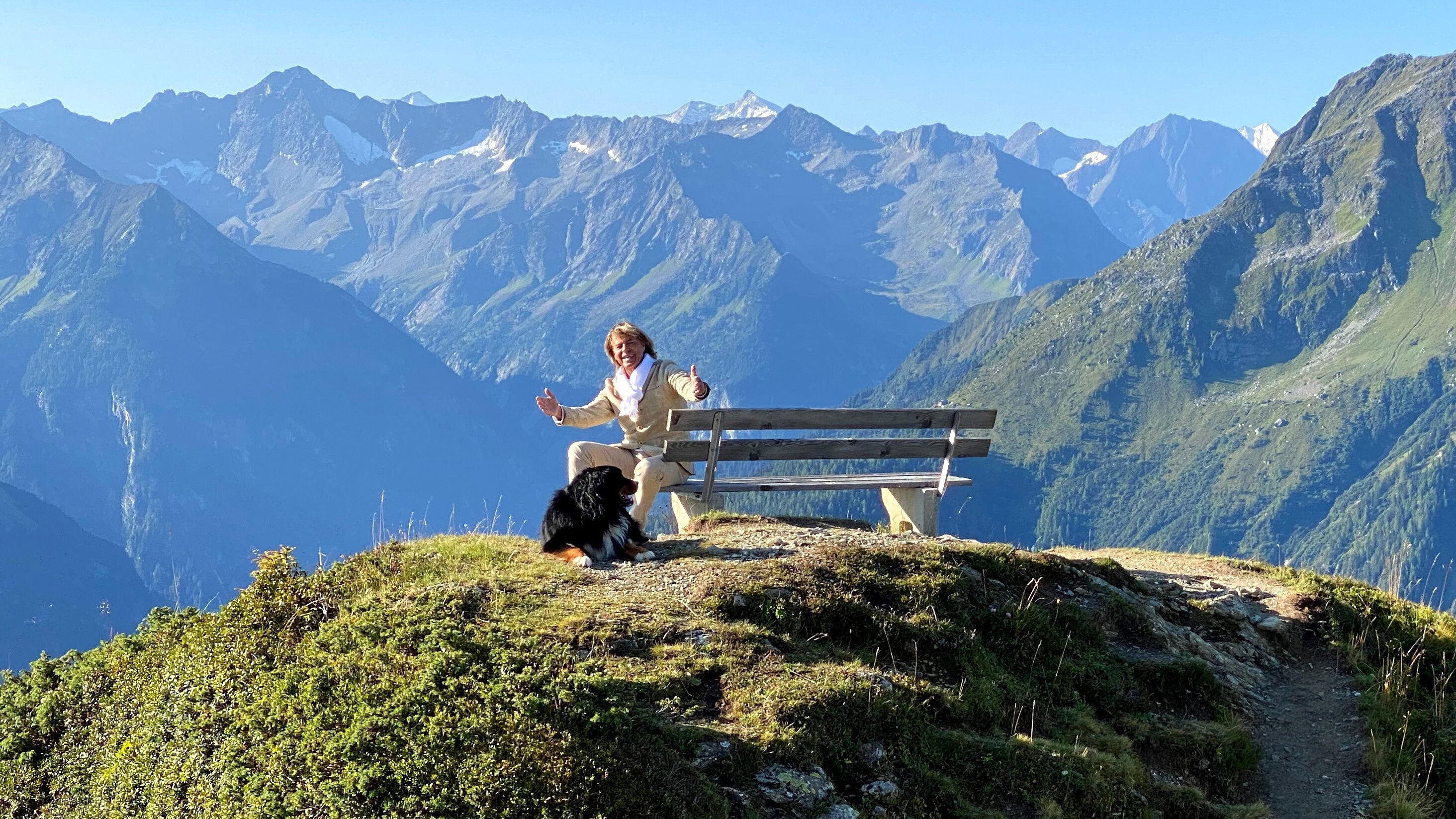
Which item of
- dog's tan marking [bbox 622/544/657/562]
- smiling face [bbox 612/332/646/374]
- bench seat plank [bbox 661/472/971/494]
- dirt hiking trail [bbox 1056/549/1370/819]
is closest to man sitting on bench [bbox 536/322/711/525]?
smiling face [bbox 612/332/646/374]

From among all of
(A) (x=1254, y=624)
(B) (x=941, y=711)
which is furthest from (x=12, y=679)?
(A) (x=1254, y=624)

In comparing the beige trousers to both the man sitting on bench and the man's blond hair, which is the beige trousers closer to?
the man sitting on bench

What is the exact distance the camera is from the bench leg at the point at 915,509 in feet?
48.8

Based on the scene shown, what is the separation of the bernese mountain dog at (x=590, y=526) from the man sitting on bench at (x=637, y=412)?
1.80m

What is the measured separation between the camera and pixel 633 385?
13008 millimetres

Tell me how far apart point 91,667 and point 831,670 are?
6112 mm

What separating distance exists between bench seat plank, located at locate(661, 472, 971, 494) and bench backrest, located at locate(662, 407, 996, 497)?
19cm

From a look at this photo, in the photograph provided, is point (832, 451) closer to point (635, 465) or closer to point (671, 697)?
point (635, 465)

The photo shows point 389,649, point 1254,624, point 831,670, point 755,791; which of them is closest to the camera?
point 755,791

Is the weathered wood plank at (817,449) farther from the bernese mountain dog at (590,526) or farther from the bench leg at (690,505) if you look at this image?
the bernese mountain dog at (590,526)

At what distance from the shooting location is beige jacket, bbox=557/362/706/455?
1297 cm

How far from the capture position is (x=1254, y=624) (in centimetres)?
1216

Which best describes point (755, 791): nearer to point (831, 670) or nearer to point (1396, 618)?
point (831, 670)

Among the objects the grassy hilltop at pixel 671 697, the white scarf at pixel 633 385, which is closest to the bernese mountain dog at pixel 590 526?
the grassy hilltop at pixel 671 697
